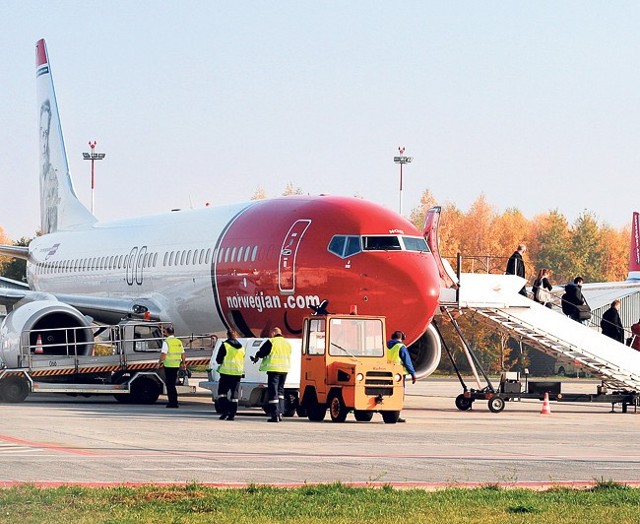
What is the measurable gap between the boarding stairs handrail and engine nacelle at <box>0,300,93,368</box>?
900 centimetres

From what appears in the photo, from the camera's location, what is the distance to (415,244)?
90.2 ft

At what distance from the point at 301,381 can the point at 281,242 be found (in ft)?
16.2

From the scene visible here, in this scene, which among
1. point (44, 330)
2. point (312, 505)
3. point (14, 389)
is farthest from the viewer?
point (44, 330)

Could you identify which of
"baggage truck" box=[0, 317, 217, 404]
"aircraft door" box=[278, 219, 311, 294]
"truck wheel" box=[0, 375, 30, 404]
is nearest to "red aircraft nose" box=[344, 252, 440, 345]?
"aircraft door" box=[278, 219, 311, 294]

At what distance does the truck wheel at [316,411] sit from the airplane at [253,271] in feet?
7.99

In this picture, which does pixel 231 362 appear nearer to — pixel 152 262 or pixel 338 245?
pixel 338 245

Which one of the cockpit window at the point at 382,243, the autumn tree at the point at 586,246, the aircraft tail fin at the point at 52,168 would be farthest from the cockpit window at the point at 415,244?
the autumn tree at the point at 586,246

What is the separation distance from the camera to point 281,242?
28.6 meters

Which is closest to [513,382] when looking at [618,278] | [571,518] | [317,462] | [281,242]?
[281,242]

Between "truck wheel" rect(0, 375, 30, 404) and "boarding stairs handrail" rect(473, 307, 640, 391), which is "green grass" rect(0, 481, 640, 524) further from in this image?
"boarding stairs handrail" rect(473, 307, 640, 391)

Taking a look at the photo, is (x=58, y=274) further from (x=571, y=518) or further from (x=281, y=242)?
(x=571, y=518)

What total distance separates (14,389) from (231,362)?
6146 millimetres

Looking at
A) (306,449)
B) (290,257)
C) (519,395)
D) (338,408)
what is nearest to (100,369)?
(290,257)

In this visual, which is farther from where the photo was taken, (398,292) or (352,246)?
(352,246)
